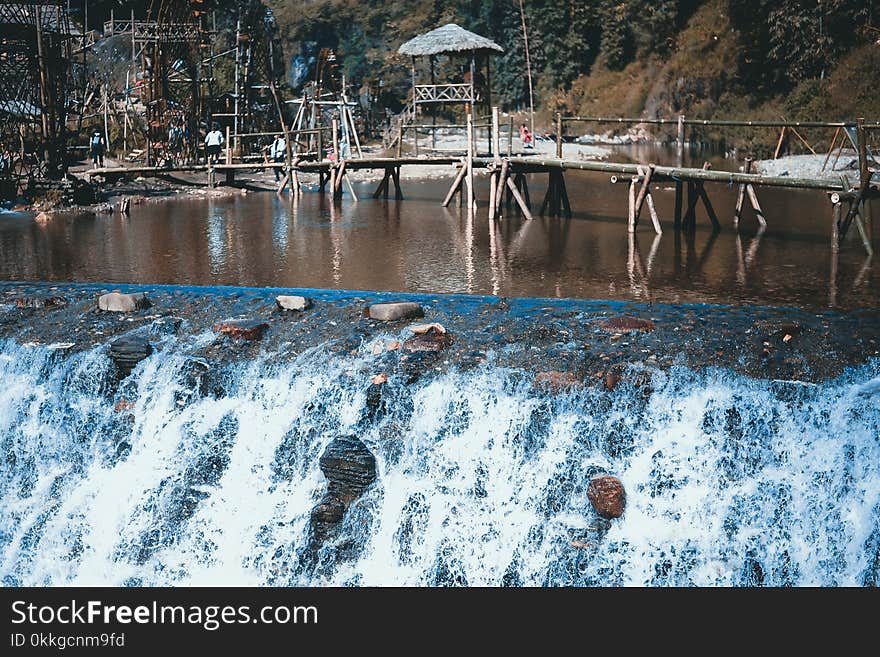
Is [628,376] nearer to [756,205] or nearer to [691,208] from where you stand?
[691,208]

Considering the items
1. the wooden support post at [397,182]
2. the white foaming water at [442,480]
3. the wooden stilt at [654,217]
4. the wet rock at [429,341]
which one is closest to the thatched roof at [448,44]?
the wooden support post at [397,182]

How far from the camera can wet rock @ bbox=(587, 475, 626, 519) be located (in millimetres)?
9898

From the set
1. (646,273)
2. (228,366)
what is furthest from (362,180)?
(228,366)

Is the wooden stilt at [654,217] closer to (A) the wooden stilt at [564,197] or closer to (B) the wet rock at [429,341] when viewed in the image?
(A) the wooden stilt at [564,197]

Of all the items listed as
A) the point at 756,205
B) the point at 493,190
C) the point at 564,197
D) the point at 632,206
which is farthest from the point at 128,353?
the point at 564,197

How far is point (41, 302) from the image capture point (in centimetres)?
1384

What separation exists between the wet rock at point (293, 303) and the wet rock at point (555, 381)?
3.62 m

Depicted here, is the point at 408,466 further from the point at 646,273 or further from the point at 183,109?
the point at 183,109

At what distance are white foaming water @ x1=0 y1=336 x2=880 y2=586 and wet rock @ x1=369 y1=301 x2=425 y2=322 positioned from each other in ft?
3.56

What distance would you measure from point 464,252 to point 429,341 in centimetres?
725

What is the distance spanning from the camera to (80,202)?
2641 centimetres

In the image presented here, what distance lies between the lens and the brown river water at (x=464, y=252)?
604 inches

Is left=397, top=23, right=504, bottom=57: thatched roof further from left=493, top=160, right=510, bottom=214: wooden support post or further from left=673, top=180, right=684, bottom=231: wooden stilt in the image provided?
left=673, top=180, right=684, bottom=231: wooden stilt

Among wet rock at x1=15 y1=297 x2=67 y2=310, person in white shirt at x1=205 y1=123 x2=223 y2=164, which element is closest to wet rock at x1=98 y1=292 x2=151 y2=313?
wet rock at x1=15 y1=297 x2=67 y2=310
